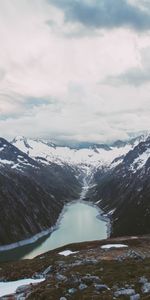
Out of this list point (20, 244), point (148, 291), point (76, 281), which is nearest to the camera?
point (148, 291)

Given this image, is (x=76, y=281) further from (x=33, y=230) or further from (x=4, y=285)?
(x=33, y=230)

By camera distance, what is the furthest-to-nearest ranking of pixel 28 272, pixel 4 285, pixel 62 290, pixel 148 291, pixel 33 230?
pixel 33 230
pixel 28 272
pixel 4 285
pixel 62 290
pixel 148 291

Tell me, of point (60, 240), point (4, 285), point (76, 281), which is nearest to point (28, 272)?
point (4, 285)

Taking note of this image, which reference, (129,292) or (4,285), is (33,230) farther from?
(129,292)

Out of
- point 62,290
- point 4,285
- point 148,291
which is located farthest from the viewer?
point 4,285

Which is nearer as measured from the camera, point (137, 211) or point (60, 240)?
point (60, 240)

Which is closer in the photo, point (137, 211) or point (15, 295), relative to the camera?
point (15, 295)

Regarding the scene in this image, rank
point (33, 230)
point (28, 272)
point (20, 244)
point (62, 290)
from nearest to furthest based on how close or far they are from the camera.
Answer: point (62, 290), point (28, 272), point (20, 244), point (33, 230)

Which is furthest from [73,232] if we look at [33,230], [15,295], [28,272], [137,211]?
[15,295]
